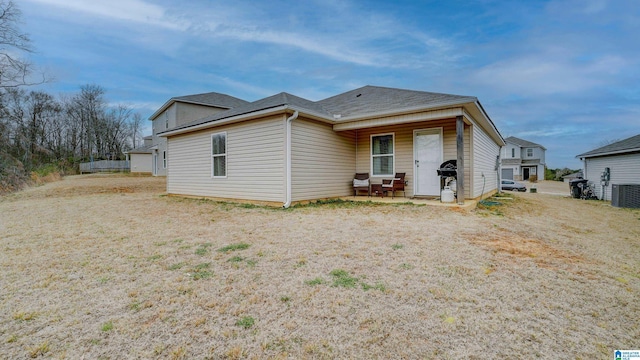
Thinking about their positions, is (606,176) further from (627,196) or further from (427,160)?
(427,160)

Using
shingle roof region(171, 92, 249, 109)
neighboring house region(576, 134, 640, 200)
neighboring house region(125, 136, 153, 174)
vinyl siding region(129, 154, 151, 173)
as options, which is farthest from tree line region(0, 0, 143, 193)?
neighboring house region(576, 134, 640, 200)

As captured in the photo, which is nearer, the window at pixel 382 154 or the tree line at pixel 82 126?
the window at pixel 382 154

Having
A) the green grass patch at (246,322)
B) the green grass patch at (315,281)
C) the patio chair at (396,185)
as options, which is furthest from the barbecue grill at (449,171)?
the green grass patch at (246,322)

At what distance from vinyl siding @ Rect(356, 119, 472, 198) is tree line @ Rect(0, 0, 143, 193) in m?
12.4

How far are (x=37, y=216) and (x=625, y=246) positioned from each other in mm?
11705

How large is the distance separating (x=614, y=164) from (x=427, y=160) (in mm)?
11132

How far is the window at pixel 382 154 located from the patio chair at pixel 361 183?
35 cm

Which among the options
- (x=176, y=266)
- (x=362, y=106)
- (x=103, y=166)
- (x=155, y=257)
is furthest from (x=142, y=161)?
(x=176, y=266)

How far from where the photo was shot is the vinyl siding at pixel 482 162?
8664 millimetres

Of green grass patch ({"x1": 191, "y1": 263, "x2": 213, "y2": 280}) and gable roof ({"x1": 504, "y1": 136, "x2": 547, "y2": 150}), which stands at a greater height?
gable roof ({"x1": 504, "y1": 136, "x2": 547, "y2": 150})

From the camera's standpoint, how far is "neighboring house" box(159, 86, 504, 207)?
24.4 ft

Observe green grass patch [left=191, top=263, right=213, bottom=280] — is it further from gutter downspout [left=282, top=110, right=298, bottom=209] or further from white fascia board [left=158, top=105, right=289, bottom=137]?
white fascia board [left=158, top=105, right=289, bottom=137]

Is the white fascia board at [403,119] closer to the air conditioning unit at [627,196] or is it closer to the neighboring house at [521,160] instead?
the air conditioning unit at [627,196]

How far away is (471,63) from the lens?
47.9 ft
